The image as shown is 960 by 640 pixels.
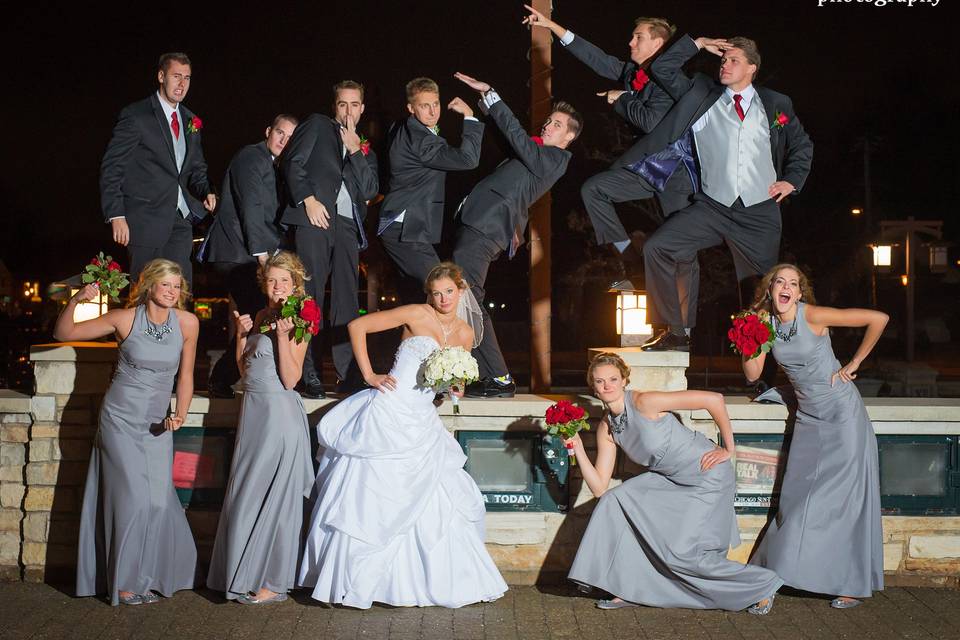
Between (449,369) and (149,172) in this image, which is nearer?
(449,369)

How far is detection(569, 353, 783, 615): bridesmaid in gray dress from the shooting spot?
5.89 meters

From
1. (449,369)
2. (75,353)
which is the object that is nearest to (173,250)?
(75,353)

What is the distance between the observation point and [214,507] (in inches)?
257

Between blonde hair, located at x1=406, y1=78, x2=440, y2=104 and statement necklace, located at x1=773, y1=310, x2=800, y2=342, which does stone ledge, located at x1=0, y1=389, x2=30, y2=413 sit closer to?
blonde hair, located at x1=406, y1=78, x2=440, y2=104

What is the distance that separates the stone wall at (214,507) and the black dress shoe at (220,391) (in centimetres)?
29

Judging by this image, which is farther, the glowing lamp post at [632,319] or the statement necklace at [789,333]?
the glowing lamp post at [632,319]

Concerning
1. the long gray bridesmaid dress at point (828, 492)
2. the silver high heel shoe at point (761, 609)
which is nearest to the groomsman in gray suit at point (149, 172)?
the long gray bridesmaid dress at point (828, 492)

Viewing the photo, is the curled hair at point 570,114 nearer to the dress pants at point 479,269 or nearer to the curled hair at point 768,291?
the dress pants at point 479,269

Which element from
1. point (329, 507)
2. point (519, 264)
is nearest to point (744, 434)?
point (329, 507)

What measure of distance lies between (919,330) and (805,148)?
2793cm

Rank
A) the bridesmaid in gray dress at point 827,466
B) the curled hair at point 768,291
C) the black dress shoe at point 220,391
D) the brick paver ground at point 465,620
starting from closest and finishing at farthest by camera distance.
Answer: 1. the brick paver ground at point 465,620
2. the bridesmaid in gray dress at point 827,466
3. the curled hair at point 768,291
4. the black dress shoe at point 220,391

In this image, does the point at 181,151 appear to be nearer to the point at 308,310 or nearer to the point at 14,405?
the point at 14,405

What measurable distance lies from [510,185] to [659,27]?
5.29ft

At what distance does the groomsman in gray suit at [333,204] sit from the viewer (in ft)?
22.6
